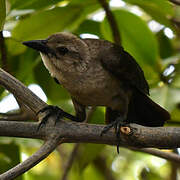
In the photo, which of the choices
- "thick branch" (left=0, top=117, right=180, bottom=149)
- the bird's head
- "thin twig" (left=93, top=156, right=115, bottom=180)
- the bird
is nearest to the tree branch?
"thick branch" (left=0, top=117, right=180, bottom=149)

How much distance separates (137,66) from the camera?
3002 mm

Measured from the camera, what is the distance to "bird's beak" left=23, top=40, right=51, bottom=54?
2.61 metres

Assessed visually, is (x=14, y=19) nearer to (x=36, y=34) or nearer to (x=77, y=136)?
(x=36, y=34)

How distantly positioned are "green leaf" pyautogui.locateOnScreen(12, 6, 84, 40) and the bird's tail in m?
0.67

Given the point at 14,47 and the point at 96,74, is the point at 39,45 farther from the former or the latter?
the point at 96,74

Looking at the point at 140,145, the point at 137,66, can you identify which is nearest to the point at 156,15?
the point at 137,66

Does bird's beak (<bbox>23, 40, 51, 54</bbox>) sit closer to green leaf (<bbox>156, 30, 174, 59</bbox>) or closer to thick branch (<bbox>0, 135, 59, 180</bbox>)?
thick branch (<bbox>0, 135, 59, 180</bbox>)

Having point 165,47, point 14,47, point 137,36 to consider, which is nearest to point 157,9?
point 137,36

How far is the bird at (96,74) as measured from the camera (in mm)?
2766

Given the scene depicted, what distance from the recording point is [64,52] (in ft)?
9.18

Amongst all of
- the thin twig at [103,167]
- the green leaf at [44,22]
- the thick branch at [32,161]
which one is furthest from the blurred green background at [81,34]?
the thick branch at [32,161]

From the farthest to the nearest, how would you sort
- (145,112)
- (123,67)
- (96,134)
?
(145,112), (123,67), (96,134)

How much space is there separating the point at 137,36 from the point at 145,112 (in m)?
0.50

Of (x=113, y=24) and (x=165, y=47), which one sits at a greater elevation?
(x=113, y=24)
